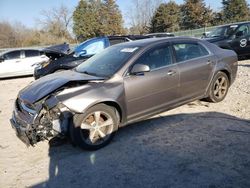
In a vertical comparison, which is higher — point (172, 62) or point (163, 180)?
point (172, 62)

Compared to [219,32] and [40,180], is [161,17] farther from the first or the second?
[40,180]

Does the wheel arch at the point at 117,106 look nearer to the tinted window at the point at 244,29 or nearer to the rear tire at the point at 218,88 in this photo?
the rear tire at the point at 218,88

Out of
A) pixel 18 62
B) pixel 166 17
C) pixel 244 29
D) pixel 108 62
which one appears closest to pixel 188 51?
pixel 108 62

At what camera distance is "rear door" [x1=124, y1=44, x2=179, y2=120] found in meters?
5.04

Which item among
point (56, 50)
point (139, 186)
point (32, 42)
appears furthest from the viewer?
point (32, 42)

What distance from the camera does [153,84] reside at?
207 inches

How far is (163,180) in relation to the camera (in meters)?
3.72

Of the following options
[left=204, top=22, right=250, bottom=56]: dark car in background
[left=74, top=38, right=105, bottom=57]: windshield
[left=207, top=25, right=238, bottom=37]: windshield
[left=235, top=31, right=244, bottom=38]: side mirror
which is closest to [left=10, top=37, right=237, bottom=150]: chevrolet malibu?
[left=74, top=38, right=105, bottom=57]: windshield

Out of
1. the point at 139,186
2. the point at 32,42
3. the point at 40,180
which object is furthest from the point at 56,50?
the point at 32,42

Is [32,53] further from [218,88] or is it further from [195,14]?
[195,14]

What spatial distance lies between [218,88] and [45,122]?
4.02 m

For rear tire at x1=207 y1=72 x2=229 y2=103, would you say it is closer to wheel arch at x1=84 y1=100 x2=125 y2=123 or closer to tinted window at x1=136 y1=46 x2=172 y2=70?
tinted window at x1=136 y1=46 x2=172 y2=70

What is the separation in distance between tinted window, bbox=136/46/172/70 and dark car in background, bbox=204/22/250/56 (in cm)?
787

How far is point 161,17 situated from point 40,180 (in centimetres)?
4605
